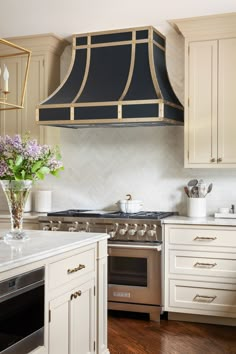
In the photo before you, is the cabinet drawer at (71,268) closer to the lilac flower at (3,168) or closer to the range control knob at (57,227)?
the lilac flower at (3,168)

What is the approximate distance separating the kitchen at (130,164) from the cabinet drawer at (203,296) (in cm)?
83

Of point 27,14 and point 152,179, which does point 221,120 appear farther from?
point 27,14

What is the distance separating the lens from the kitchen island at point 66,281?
2553 mm

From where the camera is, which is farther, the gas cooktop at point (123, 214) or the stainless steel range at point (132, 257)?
the gas cooktop at point (123, 214)

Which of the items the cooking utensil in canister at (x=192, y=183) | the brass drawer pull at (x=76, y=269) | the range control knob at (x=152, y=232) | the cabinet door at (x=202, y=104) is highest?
the cabinet door at (x=202, y=104)

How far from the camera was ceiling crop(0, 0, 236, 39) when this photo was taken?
436 centimetres

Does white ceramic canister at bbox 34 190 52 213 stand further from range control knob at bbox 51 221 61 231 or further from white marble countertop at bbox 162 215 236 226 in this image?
white marble countertop at bbox 162 215 236 226

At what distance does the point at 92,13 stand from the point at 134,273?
2.32 metres

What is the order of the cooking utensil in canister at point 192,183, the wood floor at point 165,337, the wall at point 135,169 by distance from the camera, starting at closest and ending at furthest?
the wood floor at point 165,337 < the cooking utensil in canister at point 192,183 < the wall at point 135,169

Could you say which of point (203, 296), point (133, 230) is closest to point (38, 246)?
point (133, 230)

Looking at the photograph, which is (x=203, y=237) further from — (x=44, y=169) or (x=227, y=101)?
(x=44, y=169)

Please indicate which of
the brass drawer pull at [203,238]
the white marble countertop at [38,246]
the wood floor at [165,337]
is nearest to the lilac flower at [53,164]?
the white marble countertop at [38,246]

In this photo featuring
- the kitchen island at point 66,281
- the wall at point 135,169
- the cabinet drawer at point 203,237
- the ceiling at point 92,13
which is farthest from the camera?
the wall at point 135,169

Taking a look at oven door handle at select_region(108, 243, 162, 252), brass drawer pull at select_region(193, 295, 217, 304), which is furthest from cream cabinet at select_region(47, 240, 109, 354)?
brass drawer pull at select_region(193, 295, 217, 304)
